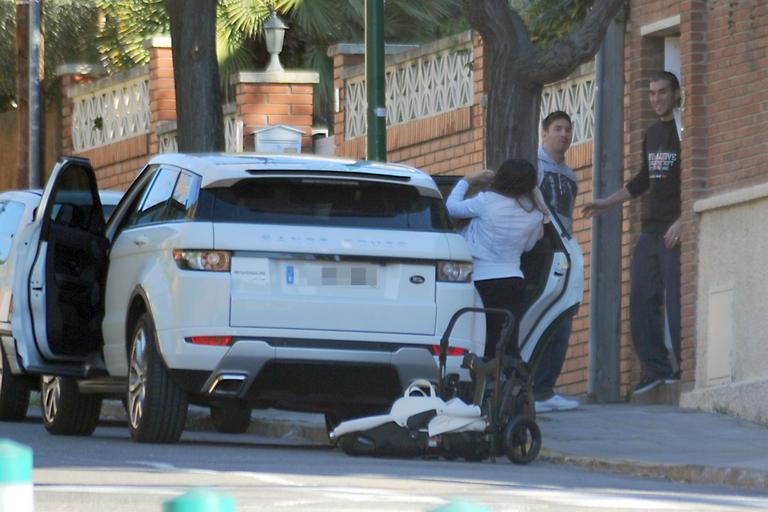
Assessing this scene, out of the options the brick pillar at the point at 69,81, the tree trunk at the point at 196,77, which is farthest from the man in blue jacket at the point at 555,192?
the brick pillar at the point at 69,81

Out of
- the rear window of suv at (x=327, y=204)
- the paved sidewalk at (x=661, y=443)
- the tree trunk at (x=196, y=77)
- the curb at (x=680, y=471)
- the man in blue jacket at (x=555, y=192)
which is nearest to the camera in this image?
the curb at (x=680, y=471)

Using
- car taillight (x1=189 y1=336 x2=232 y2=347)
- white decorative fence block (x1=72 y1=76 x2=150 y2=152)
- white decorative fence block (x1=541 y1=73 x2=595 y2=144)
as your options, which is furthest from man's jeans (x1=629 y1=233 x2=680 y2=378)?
→ white decorative fence block (x1=72 y1=76 x2=150 y2=152)

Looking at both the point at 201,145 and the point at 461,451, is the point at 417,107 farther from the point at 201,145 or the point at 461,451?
the point at 461,451

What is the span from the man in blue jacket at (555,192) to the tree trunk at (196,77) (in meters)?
4.13

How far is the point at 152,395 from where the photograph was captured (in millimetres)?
12055

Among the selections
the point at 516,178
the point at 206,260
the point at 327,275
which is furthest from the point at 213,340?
the point at 516,178

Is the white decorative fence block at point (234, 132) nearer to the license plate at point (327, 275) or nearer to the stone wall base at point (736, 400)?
the stone wall base at point (736, 400)

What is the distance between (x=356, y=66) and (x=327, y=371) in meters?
10.8

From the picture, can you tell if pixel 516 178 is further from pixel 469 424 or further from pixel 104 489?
pixel 104 489

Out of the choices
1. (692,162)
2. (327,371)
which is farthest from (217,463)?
(692,162)

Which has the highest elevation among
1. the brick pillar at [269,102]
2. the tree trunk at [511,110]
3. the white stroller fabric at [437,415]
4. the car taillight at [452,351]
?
the brick pillar at [269,102]

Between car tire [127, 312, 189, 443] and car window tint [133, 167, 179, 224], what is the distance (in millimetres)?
626

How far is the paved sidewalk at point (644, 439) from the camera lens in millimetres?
11133

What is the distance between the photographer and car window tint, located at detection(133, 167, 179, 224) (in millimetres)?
12492
